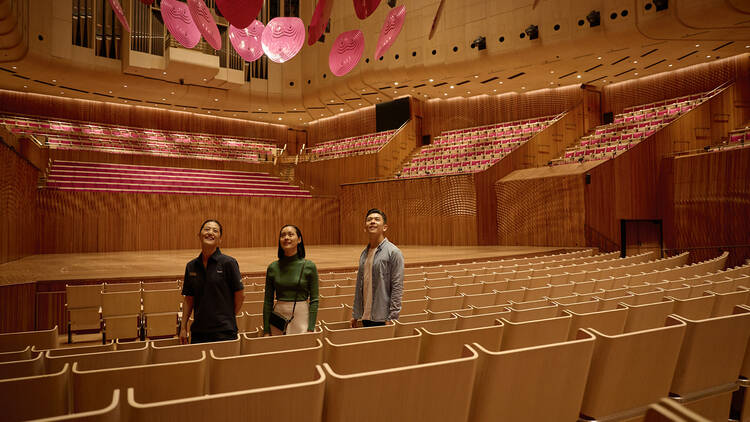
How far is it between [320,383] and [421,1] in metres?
12.4

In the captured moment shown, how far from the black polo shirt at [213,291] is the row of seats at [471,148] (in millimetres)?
9319

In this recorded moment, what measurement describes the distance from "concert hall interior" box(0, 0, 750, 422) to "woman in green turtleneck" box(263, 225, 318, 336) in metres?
0.19

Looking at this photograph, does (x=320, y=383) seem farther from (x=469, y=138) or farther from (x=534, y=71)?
(x=469, y=138)

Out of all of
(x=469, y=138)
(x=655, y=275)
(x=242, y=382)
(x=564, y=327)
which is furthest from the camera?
(x=469, y=138)

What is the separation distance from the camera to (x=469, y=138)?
14461 millimetres

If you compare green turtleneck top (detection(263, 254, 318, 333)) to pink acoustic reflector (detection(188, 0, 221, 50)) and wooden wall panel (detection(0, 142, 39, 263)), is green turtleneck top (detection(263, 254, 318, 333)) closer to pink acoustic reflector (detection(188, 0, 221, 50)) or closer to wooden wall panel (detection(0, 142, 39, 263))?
pink acoustic reflector (detection(188, 0, 221, 50))

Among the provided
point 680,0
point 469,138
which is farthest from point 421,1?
point 680,0

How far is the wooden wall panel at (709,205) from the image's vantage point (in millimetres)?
7066

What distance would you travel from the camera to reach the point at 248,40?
7.65 metres

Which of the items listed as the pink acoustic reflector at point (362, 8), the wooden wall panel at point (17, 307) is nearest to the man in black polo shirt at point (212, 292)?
the wooden wall panel at point (17, 307)

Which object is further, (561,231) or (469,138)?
(469,138)

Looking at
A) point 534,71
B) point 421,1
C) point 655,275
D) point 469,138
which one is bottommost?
point 655,275

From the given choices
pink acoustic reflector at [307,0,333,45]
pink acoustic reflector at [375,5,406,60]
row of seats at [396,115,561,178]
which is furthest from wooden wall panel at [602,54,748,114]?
pink acoustic reflector at [307,0,333,45]

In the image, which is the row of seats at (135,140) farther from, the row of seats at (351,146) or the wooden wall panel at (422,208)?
the wooden wall panel at (422,208)
